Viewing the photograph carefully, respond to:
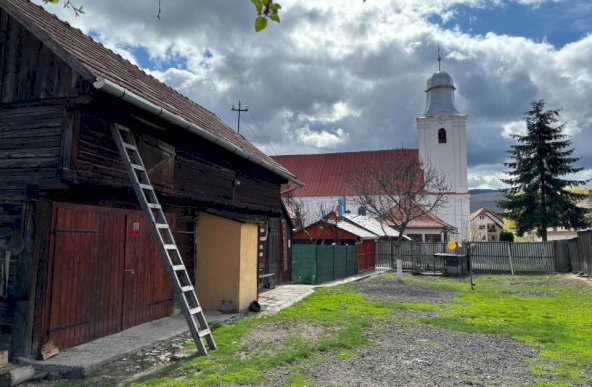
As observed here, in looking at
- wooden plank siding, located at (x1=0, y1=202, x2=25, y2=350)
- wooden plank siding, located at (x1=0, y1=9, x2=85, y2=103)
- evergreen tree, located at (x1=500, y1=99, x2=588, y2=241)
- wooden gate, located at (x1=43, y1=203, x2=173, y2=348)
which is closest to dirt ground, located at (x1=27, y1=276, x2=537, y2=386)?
wooden gate, located at (x1=43, y1=203, x2=173, y2=348)

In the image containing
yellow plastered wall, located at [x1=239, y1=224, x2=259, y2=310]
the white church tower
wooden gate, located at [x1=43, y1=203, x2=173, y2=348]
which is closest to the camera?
wooden gate, located at [x1=43, y1=203, x2=173, y2=348]

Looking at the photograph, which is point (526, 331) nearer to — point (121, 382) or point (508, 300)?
point (508, 300)

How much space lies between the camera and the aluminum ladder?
6.11 m

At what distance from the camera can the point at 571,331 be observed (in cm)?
813

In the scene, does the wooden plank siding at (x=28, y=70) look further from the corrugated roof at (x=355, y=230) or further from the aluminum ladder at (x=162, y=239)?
the corrugated roof at (x=355, y=230)

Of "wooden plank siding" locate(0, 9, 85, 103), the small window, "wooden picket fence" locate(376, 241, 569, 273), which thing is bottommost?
"wooden picket fence" locate(376, 241, 569, 273)

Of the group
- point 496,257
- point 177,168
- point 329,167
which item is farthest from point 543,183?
point 177,168

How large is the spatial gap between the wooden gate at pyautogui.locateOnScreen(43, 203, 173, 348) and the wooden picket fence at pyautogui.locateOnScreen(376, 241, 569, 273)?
1806 centimetres

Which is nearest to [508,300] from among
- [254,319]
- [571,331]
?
[571,331]

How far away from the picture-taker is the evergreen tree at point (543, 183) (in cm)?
3195

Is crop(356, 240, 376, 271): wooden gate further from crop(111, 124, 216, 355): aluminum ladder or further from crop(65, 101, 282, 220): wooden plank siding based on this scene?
crop(111, 124, 216, 355): aluminum ladder

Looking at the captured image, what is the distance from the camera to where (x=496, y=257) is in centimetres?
2488

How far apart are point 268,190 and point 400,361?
31.2 ft

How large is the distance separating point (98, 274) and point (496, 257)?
23377mm
